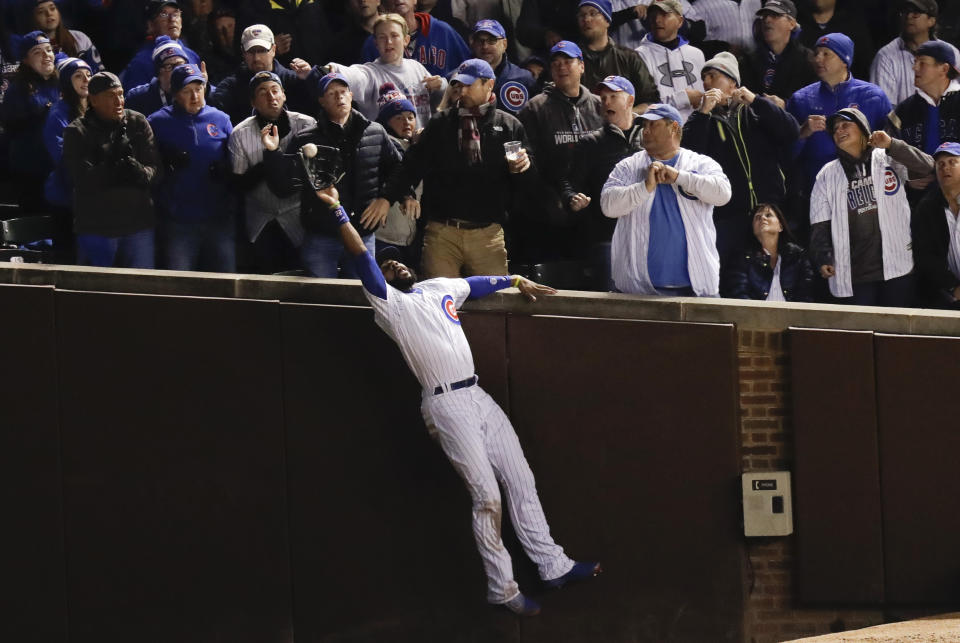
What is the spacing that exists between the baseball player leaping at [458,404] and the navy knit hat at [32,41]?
3456 millimetres

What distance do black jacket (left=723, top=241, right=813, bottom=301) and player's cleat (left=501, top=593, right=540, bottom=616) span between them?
2.82 meters

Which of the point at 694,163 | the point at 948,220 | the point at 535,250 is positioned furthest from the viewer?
the point at 535,250

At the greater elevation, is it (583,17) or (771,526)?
(583,17)

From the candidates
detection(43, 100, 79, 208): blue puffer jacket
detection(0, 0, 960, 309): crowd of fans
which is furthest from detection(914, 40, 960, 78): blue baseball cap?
detection(43, 100, 79, 208): blue puffer jacket

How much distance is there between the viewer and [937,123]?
12.9 metres

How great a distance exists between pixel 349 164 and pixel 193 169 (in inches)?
45.1

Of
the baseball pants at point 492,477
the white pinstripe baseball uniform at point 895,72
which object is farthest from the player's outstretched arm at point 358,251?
the white pinstripe baseball uniform at point 895,72

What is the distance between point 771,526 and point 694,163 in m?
2.58

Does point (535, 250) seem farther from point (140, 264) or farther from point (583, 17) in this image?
point (140, 264)

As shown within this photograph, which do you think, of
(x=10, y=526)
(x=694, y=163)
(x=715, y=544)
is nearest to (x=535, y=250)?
(x=694, y=163)

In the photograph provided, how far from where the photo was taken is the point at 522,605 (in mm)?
11086

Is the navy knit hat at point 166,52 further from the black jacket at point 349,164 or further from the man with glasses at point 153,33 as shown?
the black jacket at point 349,164

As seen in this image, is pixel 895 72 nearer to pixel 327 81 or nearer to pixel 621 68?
pixel 621 68

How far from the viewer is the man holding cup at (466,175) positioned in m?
11.9
